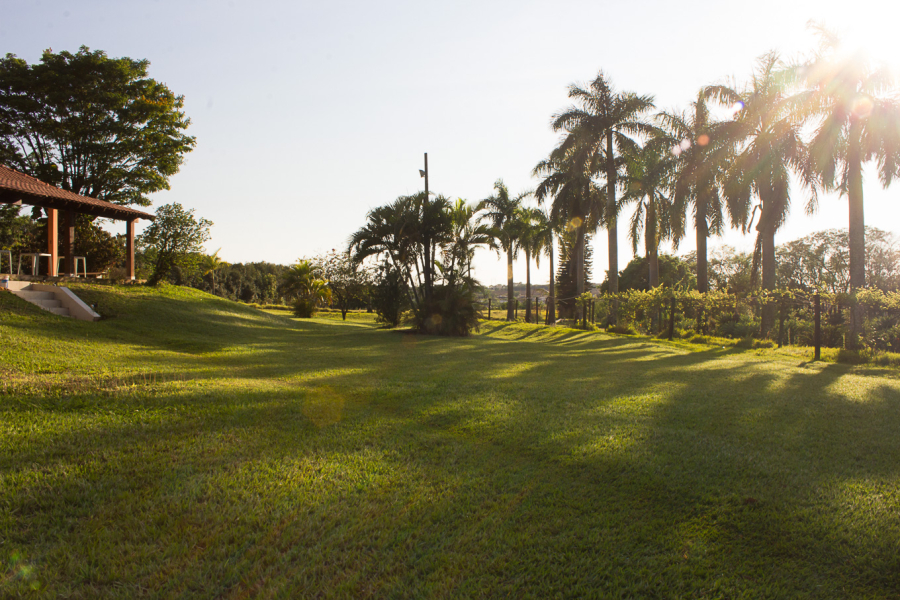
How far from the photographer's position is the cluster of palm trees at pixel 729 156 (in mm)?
14023

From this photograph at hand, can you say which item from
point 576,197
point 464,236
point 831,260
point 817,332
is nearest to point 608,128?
point 576,197

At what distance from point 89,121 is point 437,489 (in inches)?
1042

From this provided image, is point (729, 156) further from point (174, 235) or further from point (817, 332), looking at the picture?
point (174, 235)

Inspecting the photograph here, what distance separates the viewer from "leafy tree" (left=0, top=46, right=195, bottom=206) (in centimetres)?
2048

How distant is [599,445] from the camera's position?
12.5 ft

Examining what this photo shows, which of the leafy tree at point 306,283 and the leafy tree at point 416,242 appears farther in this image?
the leafy tree at point 306,283

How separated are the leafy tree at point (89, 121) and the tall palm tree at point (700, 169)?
24.6 m

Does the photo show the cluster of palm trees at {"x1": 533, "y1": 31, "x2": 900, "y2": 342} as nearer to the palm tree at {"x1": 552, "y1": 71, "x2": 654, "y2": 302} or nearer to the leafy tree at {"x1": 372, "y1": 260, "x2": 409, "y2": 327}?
the palm tree at {"x1": 552, "y1": 71, "x2": 654, "y2": 302}

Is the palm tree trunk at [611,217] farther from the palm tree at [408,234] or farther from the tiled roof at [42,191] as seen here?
the tiled roof at [42,191]

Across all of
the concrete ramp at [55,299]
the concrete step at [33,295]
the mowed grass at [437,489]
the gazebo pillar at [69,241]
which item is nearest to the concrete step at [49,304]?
the concrete ramp at [55,299]

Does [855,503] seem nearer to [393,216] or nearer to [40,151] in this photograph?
[393,216]

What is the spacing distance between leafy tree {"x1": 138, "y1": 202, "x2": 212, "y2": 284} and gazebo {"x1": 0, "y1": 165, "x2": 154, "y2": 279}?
672mm

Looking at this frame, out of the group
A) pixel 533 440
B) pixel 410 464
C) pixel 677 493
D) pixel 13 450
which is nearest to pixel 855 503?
pixel 677 493

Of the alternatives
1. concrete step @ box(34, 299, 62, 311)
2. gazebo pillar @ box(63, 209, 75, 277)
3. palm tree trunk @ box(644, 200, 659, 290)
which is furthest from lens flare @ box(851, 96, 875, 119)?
gazebo pillar @ box(63, 209, 75, 277)
